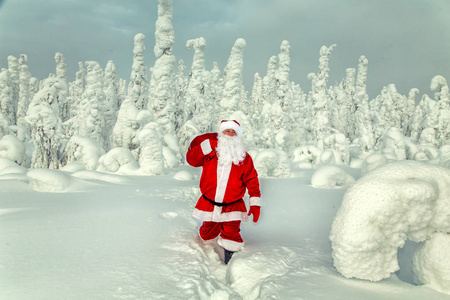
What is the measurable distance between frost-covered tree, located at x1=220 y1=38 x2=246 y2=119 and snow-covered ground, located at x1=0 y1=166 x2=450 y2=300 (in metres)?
15.4

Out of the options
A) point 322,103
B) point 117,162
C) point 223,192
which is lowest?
point 117,162

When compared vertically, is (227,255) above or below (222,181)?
below

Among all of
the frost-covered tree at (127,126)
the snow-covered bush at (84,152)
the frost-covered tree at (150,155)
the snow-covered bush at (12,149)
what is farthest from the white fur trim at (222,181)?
the snow-covered bush at (12,149)

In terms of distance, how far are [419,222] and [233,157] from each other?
6.20ft

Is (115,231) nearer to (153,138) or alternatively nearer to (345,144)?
(153,138)

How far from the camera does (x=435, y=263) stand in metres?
2.33

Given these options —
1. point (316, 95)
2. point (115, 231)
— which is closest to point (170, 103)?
point (316, 95)

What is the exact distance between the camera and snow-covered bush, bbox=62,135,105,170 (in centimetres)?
1289

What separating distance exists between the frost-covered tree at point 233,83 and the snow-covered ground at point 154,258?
50.4ft

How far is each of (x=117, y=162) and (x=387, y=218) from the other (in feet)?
36.0

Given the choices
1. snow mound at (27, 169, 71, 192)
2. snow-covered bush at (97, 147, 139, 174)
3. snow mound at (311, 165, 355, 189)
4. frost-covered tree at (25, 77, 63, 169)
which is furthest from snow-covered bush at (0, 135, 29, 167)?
snow mound at (311, 165, 355, 189)

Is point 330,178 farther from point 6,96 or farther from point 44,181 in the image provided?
point 6,96

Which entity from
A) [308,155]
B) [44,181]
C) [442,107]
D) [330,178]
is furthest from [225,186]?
[442,107]

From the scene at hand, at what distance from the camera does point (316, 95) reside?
25.7m
